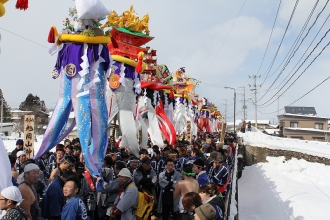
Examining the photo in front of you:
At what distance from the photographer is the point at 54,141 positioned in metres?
8.12

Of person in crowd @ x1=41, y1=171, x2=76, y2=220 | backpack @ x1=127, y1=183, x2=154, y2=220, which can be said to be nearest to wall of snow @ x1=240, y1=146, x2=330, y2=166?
backpack @ x1=127, y1=183, x2=154, y2=220

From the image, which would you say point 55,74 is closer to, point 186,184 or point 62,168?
point 62,168

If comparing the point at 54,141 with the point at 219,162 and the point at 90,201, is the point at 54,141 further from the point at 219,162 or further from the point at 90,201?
the point at 219,162

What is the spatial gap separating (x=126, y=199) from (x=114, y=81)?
6021 millimetres

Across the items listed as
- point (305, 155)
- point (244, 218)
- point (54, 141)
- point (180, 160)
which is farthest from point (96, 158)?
point (305, 155)

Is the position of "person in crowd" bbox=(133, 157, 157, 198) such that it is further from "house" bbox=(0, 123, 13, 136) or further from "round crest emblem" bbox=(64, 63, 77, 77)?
"house" bbox=(0, 123, 13, 136)

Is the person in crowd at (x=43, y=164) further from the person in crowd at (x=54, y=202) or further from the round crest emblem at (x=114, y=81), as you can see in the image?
the round crest emblem at (x=114, y=81)

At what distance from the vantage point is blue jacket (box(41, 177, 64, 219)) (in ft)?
15.4

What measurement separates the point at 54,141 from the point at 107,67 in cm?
207

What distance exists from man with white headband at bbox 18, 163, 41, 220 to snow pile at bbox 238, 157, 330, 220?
8755 millimetres

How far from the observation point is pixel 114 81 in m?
10.8

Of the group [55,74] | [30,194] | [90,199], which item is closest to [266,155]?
[55,74]

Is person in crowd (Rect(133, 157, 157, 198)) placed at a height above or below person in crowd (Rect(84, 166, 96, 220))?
A: above

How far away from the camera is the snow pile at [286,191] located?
12072 mm
